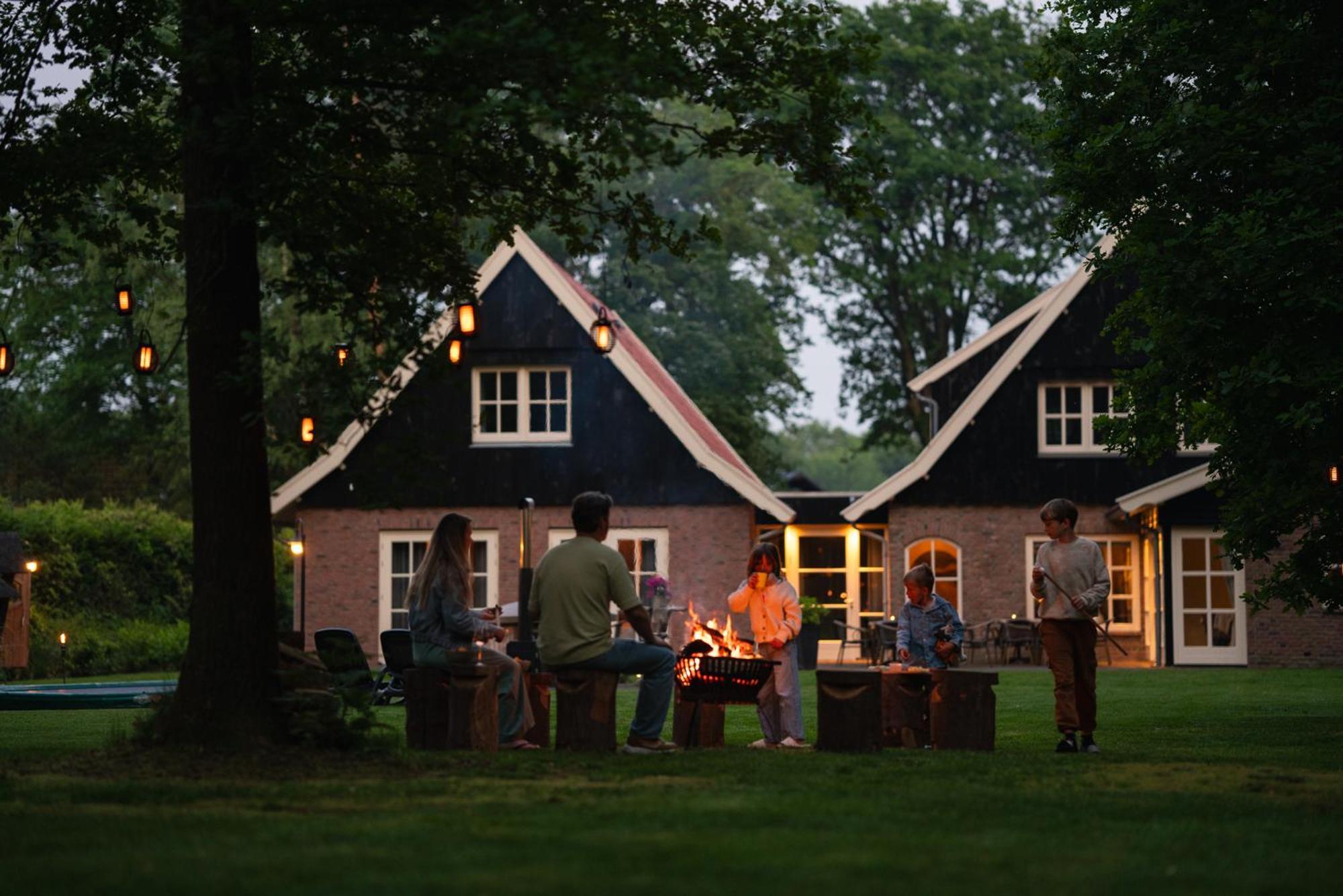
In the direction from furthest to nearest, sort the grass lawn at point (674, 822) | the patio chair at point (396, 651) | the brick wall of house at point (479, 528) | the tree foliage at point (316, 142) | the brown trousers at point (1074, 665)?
1. the brick wall of house at point (479, 528)
2. the patio chair at point (396, 651)
3. the brown trousers at point (1074, 665)
4. the tree foliage at point (316, 142)
5. the grass lawn at point (674, 822)

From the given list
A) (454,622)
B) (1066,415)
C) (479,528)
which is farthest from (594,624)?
(1066,415)

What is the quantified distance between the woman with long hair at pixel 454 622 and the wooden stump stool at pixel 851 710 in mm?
2077

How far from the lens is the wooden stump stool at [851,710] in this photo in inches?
534

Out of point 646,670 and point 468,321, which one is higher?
point 468,321

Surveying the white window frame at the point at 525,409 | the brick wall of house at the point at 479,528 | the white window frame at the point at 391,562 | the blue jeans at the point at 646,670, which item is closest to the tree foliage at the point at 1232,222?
the blue jeans at the point at 646,670

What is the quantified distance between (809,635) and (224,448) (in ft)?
70.6

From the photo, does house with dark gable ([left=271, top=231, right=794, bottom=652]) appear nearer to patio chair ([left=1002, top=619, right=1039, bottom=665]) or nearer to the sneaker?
patio chair ([left=1002, top=619, right=1039, bottom=665])

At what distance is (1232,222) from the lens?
1599cm

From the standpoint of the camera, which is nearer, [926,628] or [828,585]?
[926,628]

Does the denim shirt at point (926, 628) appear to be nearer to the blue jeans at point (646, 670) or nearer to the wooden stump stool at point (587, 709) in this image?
the blue jeans at point (646, 670)

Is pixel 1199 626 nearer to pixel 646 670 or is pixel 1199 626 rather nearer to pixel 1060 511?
pixel 1060 511

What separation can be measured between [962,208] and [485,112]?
40667mm

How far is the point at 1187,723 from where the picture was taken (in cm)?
1808

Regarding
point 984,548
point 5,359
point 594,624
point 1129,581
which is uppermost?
point 5,359
